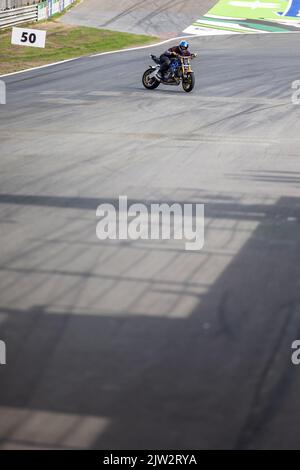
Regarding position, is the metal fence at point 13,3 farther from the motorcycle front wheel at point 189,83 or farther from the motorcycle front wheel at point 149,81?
the motorcycle front wheel at point 189,83

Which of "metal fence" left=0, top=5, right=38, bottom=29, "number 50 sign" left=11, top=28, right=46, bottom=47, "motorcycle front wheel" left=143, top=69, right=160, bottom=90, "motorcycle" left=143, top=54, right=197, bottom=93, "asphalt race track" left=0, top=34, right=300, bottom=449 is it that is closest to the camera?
"asphalt race track" left=0, top=34, right=300, bottom=449

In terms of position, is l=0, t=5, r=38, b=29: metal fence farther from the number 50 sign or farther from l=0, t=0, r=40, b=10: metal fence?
the number 50 sign

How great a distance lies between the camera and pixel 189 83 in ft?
101

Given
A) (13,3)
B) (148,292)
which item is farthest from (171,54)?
(13,3)

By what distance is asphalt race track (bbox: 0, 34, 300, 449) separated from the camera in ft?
24.7

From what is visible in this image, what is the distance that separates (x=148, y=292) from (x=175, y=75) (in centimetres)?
2126

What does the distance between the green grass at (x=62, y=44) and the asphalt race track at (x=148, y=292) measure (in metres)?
15.9

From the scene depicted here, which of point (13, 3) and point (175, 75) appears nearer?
point (175, 75)

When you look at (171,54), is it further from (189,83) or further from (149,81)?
(149,81)

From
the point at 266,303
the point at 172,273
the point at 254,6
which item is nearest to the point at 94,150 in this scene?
the point at 172,273

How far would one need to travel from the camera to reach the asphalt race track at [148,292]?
754 centimetres

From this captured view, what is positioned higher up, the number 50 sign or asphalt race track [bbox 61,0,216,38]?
asphalt race track [bbox 61,0,216,38]

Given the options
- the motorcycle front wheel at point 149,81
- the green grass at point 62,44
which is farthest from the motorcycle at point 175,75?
the green grass at point 62,44

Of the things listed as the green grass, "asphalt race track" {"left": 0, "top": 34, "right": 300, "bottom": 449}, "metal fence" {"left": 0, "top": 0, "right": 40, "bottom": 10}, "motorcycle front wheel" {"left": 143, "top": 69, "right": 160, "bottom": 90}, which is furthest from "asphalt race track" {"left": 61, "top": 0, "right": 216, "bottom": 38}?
"asphalt race track" {"left": 0, "top": 34, "right": 300, "bottom": 449}
